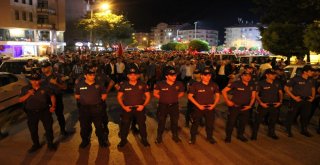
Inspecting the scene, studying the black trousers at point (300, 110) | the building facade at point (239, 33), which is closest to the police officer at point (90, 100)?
the black trousers at point (300, 110)

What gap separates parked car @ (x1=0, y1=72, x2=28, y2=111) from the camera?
999 centimetres

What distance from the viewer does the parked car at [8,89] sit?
9994 mm

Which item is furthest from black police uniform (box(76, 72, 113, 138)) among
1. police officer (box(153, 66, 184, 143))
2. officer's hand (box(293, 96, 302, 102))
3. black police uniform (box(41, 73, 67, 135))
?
officer's hand (box(293, 96, 302, 102))

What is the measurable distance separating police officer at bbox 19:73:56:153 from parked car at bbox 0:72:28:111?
3.59 metres

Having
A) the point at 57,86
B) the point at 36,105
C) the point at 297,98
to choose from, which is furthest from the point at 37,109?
the point at 297,98

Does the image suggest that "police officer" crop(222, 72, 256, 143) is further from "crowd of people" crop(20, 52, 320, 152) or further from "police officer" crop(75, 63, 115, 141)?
"police officer" crop(75, 63, 115, 141)

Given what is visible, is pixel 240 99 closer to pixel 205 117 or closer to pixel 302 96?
pixel 205 117

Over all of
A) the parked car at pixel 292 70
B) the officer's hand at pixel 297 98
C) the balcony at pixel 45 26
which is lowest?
the officer's hand at pixel 297 98

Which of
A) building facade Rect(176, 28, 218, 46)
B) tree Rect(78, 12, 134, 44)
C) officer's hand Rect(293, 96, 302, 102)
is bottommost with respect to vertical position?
officer's hand Rect(293, 96, 302, 102)

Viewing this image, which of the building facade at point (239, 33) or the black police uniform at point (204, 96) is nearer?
the black police uniform at point (204, 96)

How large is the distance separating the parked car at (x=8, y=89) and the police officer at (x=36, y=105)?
3593mm

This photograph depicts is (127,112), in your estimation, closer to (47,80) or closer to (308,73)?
(47,80)

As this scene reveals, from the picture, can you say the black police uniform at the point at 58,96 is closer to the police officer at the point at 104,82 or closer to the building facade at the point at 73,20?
the police officer at the point at 104,82

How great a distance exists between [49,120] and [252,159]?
4.17 meters
